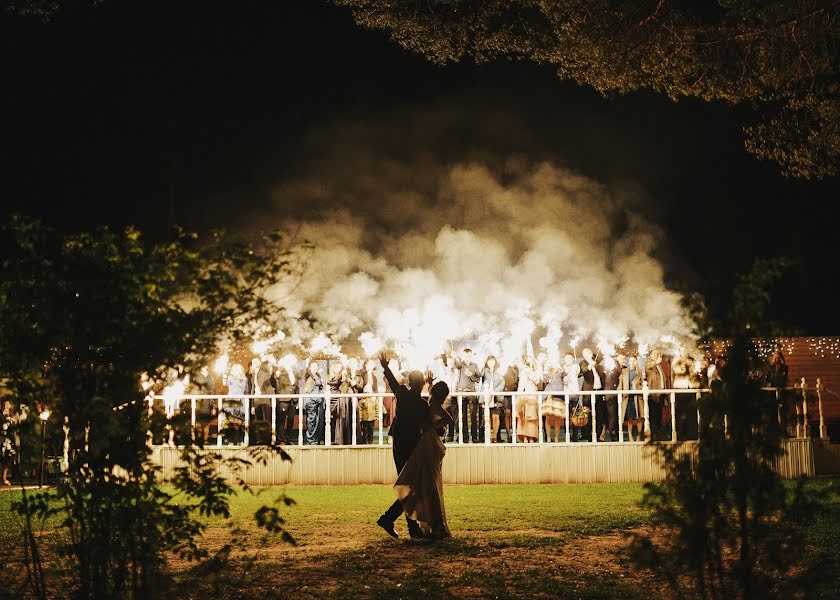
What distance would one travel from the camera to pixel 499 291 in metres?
30.5

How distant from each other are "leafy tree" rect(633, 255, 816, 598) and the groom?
503 cm

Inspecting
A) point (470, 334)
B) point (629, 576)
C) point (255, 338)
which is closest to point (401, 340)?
point (470, 334)

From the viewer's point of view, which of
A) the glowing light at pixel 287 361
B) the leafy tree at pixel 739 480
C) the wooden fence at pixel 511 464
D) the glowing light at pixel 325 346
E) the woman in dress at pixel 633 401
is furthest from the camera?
the glowing light at pixel 325 346

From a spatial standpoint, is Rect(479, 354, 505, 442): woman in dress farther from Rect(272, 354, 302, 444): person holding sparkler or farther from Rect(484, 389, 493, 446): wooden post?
Rect(272, 354, 302, 444): person holding sparkler

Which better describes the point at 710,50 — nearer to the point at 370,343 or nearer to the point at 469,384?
the point at 469,384

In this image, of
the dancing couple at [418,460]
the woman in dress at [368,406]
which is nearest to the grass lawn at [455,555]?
the dancing couple at [418,460]

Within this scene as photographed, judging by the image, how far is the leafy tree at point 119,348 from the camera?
5.22 m

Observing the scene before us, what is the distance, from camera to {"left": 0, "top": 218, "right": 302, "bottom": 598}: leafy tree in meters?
5.22

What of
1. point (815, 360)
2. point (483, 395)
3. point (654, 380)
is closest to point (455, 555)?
point (483, 395)

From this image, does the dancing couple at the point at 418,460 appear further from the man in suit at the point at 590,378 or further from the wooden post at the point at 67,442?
the man in suit at the point at 590,378

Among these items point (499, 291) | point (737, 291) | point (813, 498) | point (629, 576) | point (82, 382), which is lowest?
point (629, 576)

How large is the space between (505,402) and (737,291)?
13102mm

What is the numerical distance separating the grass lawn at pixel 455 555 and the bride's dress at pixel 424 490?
277 mm

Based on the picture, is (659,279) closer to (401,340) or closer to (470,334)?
(470,334)
